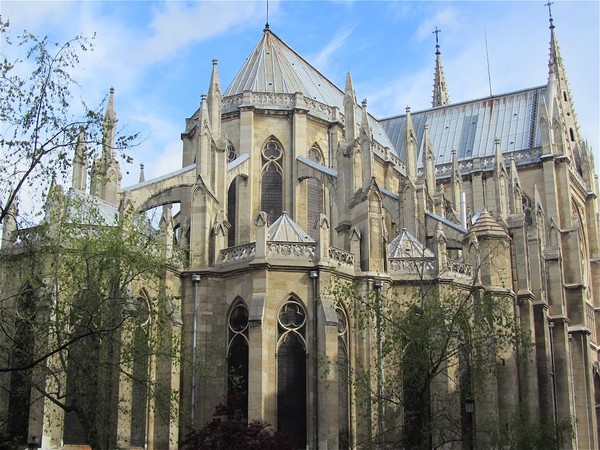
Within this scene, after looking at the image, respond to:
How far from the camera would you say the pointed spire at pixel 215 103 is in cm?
3234

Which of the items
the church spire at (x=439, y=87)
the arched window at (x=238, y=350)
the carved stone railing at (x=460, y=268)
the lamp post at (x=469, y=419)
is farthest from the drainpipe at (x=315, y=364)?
the church spire at (x=439, y=87)

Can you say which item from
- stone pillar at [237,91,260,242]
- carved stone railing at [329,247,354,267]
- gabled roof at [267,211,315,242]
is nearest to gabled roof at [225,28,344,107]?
stone pillar at [237,91,260,242]

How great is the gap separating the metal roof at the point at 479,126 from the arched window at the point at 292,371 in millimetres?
25429

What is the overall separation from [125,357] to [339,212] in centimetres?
1304

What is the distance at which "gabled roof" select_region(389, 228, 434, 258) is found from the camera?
31.1 metres

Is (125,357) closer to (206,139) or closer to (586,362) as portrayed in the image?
(206,139)

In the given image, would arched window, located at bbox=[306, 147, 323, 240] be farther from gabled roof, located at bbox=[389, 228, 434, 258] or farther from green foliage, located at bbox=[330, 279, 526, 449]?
green foliage, located at bbox=[330, 279, 526, 449]

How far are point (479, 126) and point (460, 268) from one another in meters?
25.6

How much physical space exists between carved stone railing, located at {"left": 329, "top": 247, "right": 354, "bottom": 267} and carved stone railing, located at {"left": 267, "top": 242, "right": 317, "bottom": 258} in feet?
2.39

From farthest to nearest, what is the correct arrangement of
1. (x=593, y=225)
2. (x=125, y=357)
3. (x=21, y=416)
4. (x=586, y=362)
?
(x=593, y=225) < (x=586, y=362) < (x=21, y=416) < (x=125, y=357)

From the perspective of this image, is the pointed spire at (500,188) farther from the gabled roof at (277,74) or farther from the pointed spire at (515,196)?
the gabled roof at (277,74)

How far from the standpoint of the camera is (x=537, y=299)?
37.4 meters

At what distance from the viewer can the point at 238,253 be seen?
28.8 metres

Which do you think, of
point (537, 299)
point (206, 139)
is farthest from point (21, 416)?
point (537, 299)
